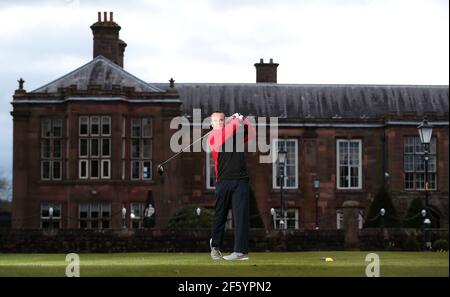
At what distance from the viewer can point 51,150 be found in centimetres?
5619

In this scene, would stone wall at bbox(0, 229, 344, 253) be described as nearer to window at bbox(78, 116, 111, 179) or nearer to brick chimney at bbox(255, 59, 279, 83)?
window at bbox(78, 116, 111, 179)

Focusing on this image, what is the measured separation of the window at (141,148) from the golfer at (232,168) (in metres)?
42.8

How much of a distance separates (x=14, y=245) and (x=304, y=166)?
28784 millimetres

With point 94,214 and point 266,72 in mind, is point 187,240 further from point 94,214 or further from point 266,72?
point 266,72

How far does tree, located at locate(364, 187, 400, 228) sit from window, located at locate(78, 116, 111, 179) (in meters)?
12.8

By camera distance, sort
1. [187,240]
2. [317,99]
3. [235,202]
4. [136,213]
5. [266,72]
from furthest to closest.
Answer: [266,72]
[317,99]
[136,213]
[187,240]
[235,202]

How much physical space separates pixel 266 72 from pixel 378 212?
16.3 m

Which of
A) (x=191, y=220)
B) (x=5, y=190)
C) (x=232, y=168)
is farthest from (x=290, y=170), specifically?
(x=5, y=190)

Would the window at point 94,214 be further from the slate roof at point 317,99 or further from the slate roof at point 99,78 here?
the slate roof at point 317,99

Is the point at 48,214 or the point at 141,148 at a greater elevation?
the point at 141,148

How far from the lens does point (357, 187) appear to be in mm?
64125

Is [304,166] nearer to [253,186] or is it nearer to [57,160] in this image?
[253,186]

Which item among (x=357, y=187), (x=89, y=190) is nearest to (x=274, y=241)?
(x=89, y=190)
